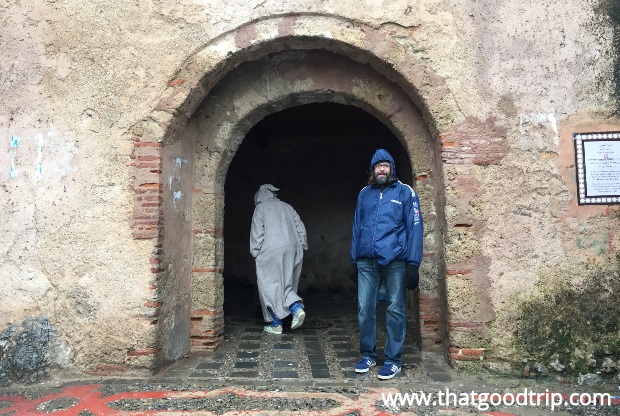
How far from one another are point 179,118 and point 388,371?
99.4 inches

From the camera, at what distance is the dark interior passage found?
807cm

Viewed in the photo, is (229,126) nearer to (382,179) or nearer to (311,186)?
(382,179)

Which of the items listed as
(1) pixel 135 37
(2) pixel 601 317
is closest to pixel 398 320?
(2) pixel 601 317

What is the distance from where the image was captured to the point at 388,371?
3.41 meters

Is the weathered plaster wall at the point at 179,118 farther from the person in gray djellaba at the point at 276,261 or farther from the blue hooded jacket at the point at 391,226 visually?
the person in gray djellaba at the point at 276,261

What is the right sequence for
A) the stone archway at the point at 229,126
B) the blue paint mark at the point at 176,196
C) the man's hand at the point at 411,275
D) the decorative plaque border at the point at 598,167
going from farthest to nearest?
the blue paint mark at the point at 176,196
the stone archway at the point at 229,126
the decorative plaque border at the point at 598,167
the man's hand at the point at 411,275

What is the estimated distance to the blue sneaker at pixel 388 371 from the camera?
3389 millimetres

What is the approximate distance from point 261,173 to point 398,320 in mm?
5315

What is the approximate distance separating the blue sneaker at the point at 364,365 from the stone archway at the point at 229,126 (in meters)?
0.61

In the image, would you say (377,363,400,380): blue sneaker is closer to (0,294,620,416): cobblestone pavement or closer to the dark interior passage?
(0,294,620,416): cobblestone pavement

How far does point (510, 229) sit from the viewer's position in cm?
354

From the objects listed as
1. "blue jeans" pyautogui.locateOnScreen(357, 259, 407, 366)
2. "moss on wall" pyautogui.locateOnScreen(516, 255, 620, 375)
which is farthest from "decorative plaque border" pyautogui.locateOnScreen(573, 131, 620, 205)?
"blue jeans" pyautogui.locateOnScreen(357, 259, 407, 366)

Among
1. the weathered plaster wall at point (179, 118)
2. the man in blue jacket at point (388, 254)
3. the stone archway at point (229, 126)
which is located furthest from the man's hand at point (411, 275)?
the stone archway at point (229, 126)

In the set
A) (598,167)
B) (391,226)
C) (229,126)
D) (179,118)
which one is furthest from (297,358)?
(598,167)
